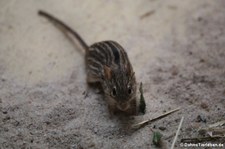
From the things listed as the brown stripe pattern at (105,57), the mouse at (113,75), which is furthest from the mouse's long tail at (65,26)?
the brown stripe pattern at (105,57)

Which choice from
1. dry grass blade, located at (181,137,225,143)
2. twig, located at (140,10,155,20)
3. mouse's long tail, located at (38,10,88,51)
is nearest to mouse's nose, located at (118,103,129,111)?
dry grass blade, located at (181,137,225,143)

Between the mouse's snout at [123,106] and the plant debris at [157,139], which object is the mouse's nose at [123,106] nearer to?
the mouse's snout at [123,106]

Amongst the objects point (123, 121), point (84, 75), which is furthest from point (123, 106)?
point (84, 75)

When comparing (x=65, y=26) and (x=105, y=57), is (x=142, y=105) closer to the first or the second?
(x=105, y=57)

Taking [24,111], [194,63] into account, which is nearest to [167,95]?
[194,63]

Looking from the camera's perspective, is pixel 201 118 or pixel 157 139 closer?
pixel 157 139

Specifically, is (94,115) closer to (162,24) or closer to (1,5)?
(162,24)
